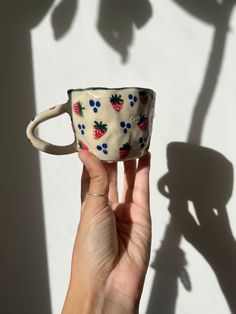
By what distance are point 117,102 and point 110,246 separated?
299 mm

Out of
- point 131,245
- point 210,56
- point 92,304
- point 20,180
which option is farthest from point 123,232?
point 210,56

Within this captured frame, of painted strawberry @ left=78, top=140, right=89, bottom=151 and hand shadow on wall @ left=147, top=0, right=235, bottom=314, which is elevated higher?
hand shadow on wall @ left=147, top=0, right=235, bottom=314

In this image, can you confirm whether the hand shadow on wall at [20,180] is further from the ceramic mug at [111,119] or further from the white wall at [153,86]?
the ceramic mug at [111,119]

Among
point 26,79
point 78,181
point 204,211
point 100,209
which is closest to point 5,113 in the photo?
point 26,79

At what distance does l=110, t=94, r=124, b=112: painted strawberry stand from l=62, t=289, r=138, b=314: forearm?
1.21 ft

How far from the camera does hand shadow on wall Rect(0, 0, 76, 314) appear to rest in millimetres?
841

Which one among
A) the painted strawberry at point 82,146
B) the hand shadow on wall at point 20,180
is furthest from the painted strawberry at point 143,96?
the hand shadow on wall at point 20,180

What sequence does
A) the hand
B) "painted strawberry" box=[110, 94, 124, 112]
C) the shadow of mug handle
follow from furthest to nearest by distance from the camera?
1. the shadow of mug handle
2. the hand
3. "painted strawberry" box=[110, 94, 124, 112]

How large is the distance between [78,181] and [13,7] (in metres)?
0.42

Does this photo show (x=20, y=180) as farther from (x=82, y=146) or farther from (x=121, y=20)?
(x=121, y=20)

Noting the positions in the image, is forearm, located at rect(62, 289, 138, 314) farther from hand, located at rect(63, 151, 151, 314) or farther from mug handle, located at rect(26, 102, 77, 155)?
mug handle, located at rect(26, 102, 77, 155)

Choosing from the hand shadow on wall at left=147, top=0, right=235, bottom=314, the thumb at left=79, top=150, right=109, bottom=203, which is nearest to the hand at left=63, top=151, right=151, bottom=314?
the thumb at left=79, top=150, right=109, bottom=203

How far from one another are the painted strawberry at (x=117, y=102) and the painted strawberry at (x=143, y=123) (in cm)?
4

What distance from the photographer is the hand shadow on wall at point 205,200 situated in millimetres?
776
